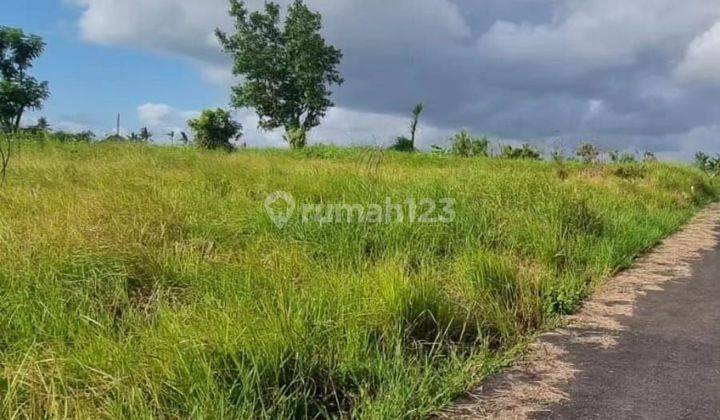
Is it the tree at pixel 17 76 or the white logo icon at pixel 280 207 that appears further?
the tree at pixel 17 76

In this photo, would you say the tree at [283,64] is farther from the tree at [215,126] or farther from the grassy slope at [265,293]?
the grassy slope at [265,293]

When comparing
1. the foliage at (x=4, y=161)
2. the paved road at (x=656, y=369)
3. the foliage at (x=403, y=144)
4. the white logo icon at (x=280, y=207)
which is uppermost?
the foliage at (x=403, y=144)

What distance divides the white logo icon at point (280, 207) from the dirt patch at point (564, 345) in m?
2.55

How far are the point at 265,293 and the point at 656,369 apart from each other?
208 cm

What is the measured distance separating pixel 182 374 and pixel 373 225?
2.80 metres

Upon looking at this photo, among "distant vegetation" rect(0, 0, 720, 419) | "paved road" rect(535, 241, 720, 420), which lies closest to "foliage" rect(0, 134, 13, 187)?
"distant vegetation" rect(0, 0, 720, 419)

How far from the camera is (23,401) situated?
A: 225 cm

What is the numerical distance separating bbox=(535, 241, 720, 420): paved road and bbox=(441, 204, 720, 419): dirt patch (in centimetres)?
7

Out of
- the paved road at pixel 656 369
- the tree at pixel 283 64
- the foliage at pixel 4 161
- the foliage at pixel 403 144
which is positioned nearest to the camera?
the paved road at pixel 656 369

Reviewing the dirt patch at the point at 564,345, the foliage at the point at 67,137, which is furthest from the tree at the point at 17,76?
the dirt patch at the point at 564,345

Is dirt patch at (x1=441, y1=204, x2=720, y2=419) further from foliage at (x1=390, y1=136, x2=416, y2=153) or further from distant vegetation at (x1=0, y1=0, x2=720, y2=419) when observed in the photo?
foliage at (x1=390, y1=136, x2=416, y2=153)

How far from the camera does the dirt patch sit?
253 cm

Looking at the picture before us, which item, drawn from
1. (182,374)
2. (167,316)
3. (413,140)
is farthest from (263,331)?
(413,140)

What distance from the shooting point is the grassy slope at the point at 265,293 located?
2312 mm
